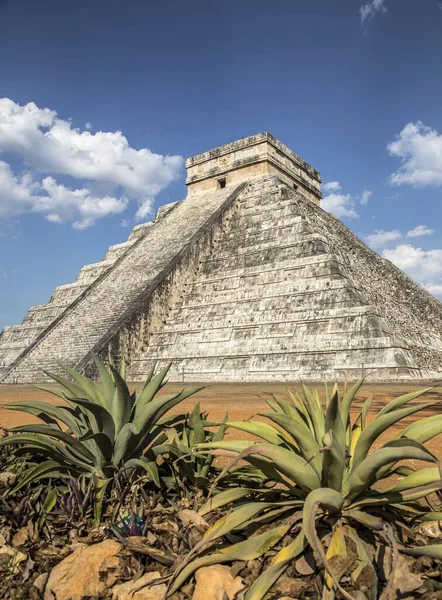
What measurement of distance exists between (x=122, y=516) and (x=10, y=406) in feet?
3.41

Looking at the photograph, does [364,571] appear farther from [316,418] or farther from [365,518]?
[316,418]

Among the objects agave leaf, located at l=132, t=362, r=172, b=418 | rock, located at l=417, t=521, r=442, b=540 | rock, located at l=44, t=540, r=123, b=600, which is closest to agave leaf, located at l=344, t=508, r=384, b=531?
Answer: rock, located at l=417, t=521, r=442, b=540

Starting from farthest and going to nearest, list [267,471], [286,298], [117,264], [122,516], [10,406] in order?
1. [117,264]
2. [286,298]
3. [10,406]
4. [122,516]
5. [267,471]

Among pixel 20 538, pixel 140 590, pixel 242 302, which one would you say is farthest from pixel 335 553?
pixel 242 302

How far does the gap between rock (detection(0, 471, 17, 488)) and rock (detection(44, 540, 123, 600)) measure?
0.85m

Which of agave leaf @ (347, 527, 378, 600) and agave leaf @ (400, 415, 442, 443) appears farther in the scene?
agave leaf @ (400, 415, 442, 443)

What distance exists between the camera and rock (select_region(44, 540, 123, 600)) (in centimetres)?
216

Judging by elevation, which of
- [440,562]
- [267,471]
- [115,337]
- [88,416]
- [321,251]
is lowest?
[440,562]

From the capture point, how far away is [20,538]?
256 centimetres

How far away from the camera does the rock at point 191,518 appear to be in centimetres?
243

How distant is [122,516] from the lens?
104 inches

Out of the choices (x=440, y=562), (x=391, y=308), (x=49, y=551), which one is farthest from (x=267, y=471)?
(x=391, y=308)

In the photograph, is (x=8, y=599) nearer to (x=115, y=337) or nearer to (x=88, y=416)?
(x=88, y=416)

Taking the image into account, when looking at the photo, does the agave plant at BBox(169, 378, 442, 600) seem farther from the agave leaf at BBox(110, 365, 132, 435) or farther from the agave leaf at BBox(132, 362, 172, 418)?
the agave leaf at BBox(132, 362, 172, 418)
